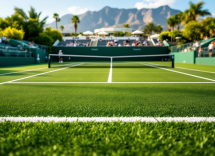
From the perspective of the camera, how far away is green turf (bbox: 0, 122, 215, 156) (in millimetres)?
1555

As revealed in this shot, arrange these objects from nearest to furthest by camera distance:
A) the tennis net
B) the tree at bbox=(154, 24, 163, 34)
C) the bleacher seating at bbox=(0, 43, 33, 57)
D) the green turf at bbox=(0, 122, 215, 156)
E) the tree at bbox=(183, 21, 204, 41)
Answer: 1. the green turf at bbox=(0, 122, 215, 156)
2. the tennis net
3. the bleacher seating at bbox=(0, 43, 33, 57)
4. the tree at bbox=(183, 21, 204, 41)
5. the tree at bbox=(154, 24, 163, 34)

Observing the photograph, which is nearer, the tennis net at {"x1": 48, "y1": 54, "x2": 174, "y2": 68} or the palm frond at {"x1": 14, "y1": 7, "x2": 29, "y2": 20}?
the tennis net at {"x1": 48, "y1": 54, "x2": 174, "y2": 68}

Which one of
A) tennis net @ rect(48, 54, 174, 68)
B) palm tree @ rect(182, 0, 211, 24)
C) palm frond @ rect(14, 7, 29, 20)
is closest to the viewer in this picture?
tennis net @ rect(48, 54, 174, 68)

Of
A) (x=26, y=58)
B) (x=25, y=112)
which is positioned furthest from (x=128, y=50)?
(x=25, y=112)

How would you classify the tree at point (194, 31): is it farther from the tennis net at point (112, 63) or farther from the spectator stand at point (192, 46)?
the spectator stand at point (192, 46)

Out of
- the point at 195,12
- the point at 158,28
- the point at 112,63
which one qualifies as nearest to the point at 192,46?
the point at 112,63

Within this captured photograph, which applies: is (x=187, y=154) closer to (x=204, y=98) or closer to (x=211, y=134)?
(x=211, y=134)

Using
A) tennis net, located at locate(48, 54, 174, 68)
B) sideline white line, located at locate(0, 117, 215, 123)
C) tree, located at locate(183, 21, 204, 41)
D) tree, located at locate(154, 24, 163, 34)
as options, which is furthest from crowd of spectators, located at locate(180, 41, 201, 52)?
tree, located at locate(154, 24, 163, 34)

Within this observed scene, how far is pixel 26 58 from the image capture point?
2256 centimetres

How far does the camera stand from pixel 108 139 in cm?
177

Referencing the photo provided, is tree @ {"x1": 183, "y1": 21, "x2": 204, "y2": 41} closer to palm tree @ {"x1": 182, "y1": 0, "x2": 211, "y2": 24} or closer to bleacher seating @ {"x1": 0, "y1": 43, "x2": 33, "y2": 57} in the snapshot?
palm tree @ {"x1": 182, "y1": 0, "x2": 211, "y2": 24}

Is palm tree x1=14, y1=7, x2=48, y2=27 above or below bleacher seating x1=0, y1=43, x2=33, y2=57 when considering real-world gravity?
above

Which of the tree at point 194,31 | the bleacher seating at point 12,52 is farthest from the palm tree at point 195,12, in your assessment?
the bleacher seating at point 12,52

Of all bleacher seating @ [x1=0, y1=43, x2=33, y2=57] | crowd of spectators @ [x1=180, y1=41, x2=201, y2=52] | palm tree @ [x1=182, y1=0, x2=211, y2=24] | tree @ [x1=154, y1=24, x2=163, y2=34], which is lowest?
bleacher seating @ [x1=0, y1=43, x2=33, y2=57]
